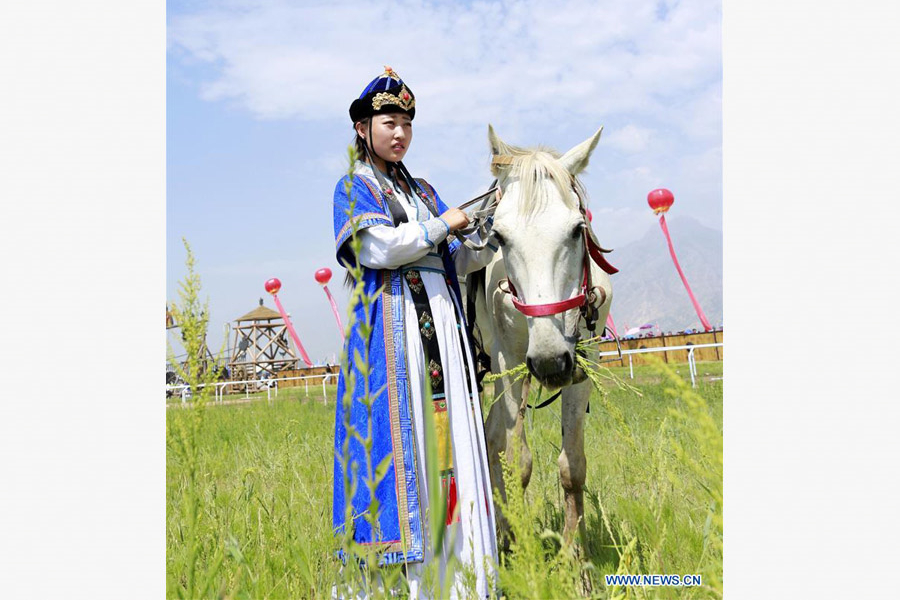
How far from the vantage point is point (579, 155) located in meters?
2.64

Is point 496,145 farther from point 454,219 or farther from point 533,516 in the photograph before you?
point 533,516

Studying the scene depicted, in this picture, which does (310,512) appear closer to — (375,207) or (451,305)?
(451,305)

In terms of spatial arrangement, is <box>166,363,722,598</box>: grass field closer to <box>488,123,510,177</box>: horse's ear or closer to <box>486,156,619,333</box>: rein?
<box>486,156,619,333</box>: rein

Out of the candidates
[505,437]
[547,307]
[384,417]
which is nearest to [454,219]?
[547,307]

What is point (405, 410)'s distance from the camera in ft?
7.59

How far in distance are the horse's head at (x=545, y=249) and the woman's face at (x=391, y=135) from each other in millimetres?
458

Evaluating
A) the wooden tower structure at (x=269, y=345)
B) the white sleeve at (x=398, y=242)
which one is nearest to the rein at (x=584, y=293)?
the white sleeve at (x=398, y=242)

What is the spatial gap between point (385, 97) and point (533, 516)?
1733 millimetres

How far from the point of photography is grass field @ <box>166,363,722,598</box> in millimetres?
1312

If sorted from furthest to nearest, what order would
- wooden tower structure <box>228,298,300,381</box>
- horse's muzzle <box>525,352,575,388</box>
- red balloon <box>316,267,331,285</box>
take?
wooden tower structure <box>228,298,300,381</box> → red balloon <box>316,267,331,285</box> → horse's muzzle <box>525,352,575,388</box>

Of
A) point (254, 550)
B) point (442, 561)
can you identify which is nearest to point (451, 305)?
point (442, 561)

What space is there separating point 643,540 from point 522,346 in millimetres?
929

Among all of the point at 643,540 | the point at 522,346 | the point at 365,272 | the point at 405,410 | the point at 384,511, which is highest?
the point at 365,272

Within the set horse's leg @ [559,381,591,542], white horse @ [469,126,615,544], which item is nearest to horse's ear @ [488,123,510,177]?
white horse @ [469,126,615,544]
